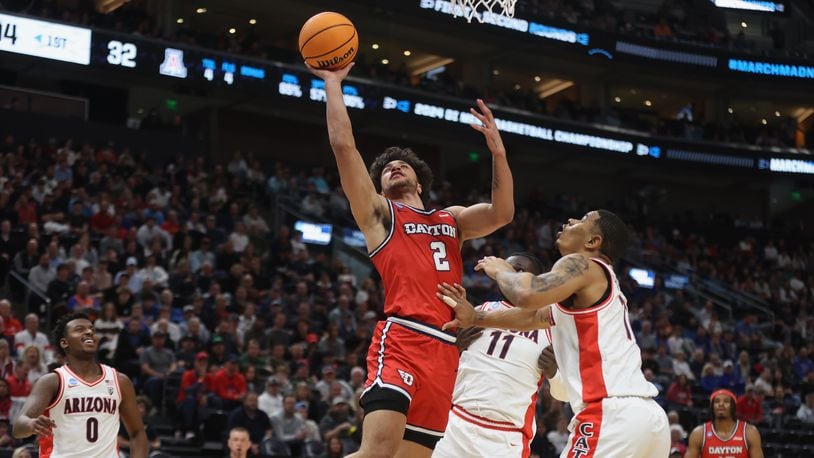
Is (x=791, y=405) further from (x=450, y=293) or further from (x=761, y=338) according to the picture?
(x=450, y=293)

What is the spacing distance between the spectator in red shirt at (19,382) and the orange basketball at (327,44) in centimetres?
769

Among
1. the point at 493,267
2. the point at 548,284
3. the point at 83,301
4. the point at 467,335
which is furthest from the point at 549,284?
the point at 83,301

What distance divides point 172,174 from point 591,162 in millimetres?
17267

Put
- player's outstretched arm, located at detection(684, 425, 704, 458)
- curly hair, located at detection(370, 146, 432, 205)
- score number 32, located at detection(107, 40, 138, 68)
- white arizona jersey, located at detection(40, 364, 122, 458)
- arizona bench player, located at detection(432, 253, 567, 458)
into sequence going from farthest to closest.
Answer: score number 32, located at detection(107, 40, 138, 68)
player's outstretched arm, located at detection(684, 425, 704, 458)
arizona bench player, located at detection(432, 253, 567, 458)
white arizona jersey, located at detection(40, 364, 122, 458)
curly hair, located at detection(370, 146, 432, 205)

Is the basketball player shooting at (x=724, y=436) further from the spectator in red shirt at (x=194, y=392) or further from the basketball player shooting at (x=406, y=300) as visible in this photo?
the spectator in red shirt at (x=194, y=392)

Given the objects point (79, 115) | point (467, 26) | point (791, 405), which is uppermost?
point (467, 26)

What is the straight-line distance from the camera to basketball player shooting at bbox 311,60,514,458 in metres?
5.90

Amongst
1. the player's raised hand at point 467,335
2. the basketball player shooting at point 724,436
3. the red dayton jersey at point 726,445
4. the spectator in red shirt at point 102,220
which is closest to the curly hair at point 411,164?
the player's raised hand at point 467,335

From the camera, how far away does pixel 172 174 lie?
21.8 meters

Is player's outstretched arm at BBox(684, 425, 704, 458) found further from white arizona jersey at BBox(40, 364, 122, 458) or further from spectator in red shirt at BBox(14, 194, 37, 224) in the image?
spectator in red shirt at BBox(14, 194, 37, 224)

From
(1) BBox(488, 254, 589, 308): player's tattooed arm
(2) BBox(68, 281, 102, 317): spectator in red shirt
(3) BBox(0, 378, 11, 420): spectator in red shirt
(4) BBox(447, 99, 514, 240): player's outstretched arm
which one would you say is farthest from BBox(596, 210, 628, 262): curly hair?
(2) BBox(68, 281, 102, 317): spectator in red shirt

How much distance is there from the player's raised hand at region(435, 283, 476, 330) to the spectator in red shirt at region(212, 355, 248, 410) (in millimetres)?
8113

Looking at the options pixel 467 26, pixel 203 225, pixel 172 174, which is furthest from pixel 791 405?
pixel 467 26

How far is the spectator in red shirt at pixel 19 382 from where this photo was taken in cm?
1246
